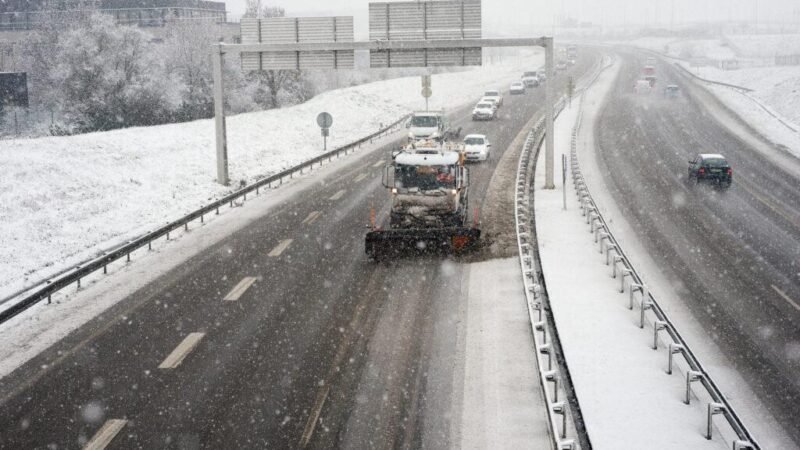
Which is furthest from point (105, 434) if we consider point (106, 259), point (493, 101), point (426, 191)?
point (493, 101)

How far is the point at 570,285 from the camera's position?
18.0 metres

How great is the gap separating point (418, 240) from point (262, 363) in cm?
759

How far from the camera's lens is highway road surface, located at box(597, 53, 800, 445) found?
14.0m

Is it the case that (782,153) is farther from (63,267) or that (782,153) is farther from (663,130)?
(63,267)

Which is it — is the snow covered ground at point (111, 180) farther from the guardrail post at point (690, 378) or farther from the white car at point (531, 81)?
the white car at point (531, 81)

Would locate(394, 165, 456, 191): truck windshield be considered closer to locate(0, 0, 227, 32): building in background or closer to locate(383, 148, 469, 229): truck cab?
locate(383, 148, 469, 229): truck cab

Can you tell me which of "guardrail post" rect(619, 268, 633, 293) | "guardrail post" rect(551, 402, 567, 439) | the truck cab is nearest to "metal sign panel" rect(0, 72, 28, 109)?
the truck cab

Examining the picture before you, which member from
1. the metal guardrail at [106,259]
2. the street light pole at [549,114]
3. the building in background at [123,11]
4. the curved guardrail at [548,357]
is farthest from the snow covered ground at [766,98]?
the building in background at [123,11]

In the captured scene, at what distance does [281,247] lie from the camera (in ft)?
71.5

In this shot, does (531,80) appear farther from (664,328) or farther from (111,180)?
(664,328)

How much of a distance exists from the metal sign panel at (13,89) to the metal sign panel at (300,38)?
36.3 meters

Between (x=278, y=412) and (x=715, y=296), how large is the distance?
34.9ft

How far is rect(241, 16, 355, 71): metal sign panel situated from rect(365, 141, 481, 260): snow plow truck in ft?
35.6

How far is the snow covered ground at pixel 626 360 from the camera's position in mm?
10867
